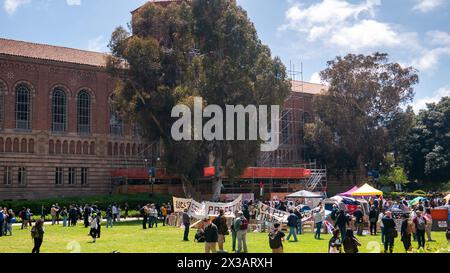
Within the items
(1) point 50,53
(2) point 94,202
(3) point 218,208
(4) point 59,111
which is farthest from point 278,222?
(1) point 50,53

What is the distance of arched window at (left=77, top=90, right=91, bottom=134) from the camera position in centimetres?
5716

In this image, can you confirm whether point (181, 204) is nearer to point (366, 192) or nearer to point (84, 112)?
point (366, 192)

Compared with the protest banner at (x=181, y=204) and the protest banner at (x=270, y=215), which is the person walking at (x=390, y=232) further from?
the protest banner at (x=181, y=204)

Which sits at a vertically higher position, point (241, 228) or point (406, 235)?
point (241, 228)

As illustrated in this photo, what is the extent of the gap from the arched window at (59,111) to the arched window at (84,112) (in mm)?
1555

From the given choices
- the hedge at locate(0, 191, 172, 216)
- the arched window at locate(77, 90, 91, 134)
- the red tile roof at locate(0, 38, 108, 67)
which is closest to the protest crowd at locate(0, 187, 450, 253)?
the hedge at locate(0, 191, 172, 216)

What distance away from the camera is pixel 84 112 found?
189ft

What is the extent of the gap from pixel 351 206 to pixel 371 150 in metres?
33.0

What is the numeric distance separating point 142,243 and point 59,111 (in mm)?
35294

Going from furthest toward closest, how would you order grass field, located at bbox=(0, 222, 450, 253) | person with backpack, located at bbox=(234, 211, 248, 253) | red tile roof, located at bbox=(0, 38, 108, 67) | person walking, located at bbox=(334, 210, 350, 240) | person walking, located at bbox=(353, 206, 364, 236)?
red tile roof, located at bbox=(0, 38, 108, 67), person walking, located at bbox=(353, 206, 364, 236), person walking, located at bbox=(334, 210, 350, 240), grass field, located at bbox=(0, 222, 450, 253), person with backpack, located at bbox=(234, 211, 248, 253)

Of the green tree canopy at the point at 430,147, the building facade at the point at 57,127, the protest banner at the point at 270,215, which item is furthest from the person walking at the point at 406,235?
the green tree canopy at the point at 430,147

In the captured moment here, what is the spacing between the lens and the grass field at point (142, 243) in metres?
21.5

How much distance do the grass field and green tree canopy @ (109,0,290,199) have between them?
50.4 ft

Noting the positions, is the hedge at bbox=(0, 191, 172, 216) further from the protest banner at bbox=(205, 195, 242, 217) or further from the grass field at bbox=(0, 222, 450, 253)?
the protest banner at bbox=(205, 195, 242, 217)
